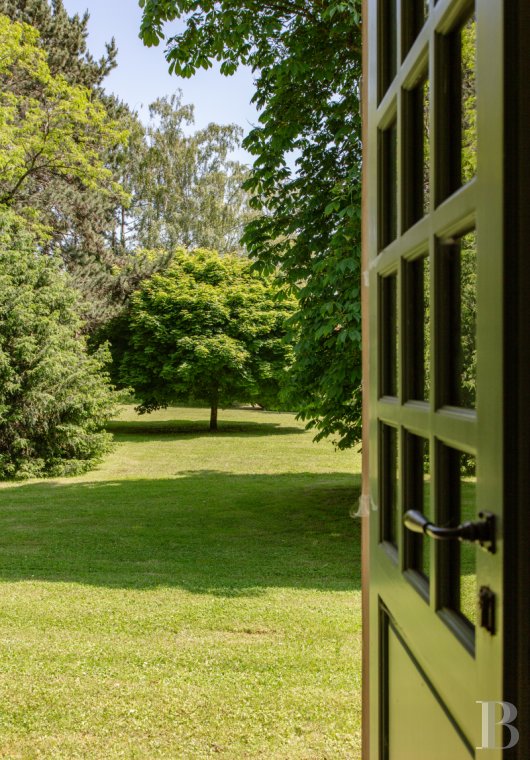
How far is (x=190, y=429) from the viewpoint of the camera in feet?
64.4

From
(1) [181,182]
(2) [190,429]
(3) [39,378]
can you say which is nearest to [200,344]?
(2) [190,429]

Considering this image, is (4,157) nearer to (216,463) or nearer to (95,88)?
(95,88)

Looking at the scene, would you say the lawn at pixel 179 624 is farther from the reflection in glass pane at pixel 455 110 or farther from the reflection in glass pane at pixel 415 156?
the reflection in glass pane at pixel 455 110

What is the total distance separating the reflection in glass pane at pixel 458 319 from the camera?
938mm

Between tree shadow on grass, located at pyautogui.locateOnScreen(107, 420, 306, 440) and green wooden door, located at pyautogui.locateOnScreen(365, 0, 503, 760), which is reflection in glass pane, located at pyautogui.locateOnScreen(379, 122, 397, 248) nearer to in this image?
green wooden door, located at pyautogui.locateOnScreen(365, 0, 503, 760)

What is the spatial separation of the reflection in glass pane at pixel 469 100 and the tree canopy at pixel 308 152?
5035 millimetres

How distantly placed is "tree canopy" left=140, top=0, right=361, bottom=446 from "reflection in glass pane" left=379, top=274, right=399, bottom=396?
14.9ft

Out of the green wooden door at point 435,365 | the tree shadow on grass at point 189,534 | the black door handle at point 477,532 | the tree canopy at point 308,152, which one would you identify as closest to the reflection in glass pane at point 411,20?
the green wooden door at point 435,365

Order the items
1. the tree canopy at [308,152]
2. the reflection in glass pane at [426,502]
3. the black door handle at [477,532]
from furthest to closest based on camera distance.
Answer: the tree canopy at [308,152] → the reflection in glass pane at [426,502] → the black door handle at [477,532]

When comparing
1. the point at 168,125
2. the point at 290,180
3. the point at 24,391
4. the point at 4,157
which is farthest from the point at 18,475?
the point at 168,125

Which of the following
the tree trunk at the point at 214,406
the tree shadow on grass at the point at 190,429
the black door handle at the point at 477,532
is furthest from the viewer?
the tree trunk at the point at 214,406

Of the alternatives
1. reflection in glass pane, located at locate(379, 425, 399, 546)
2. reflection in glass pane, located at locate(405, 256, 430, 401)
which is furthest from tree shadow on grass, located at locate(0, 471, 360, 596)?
reflection in glass pane, located at locate(405, 256, 430, 401)

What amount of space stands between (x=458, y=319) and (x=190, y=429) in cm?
1887

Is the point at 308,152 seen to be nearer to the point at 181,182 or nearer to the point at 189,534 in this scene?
the point at 189,534
